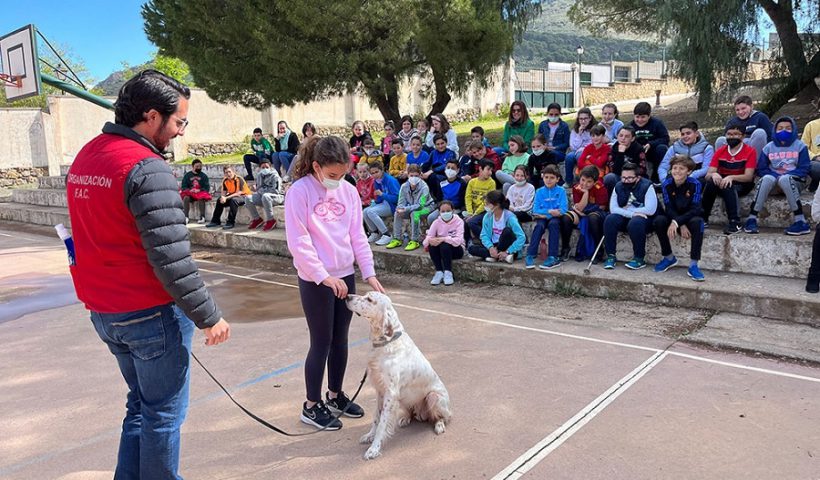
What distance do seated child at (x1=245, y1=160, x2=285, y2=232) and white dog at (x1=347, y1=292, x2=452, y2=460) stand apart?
846 centimetres

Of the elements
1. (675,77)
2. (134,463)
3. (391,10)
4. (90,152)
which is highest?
(391,10)

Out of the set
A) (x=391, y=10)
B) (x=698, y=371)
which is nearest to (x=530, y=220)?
(x=698, y=371)

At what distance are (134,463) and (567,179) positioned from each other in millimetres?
7405

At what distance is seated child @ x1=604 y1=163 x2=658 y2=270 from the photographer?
7000 millimetres

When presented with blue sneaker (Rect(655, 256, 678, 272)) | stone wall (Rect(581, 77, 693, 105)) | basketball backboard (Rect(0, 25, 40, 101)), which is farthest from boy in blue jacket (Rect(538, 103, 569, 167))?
stone wall (Rect(581, 77, 693, 105))

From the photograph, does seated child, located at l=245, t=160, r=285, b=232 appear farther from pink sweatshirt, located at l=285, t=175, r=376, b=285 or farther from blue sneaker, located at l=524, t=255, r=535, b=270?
pink sweatshirt, located at l=285, t=175, r=376, b=285

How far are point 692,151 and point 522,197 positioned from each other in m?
2.25

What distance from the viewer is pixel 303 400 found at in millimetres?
4270

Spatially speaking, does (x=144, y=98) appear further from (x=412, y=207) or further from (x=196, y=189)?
(x=196, y=189)

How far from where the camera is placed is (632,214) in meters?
7.06

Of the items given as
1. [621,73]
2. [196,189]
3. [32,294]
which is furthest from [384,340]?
[621,73]

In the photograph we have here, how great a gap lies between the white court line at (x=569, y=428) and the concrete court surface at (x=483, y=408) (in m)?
0.01

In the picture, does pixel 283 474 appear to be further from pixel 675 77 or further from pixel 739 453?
pixel 675 77

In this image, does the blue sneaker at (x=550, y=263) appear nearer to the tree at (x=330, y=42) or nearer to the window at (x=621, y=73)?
the tree at (x=330, y=42)
